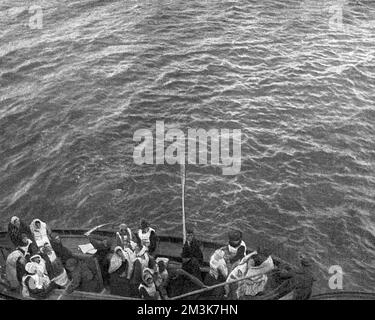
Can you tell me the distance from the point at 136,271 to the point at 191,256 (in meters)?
1.85

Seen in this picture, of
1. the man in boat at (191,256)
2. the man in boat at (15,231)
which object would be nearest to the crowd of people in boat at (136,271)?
the man in boat at (191,256)

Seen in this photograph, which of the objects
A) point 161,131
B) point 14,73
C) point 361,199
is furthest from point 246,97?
point 14,73

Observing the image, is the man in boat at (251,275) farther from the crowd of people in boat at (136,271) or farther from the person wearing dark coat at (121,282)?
the person wearing dark coat at (121,282)

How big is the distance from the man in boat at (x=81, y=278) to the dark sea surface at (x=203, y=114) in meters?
6.88

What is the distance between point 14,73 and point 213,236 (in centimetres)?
2009

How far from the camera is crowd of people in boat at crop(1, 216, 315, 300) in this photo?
47.5 feet

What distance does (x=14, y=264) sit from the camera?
15312 mm

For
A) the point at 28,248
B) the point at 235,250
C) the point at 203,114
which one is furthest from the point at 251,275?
the point at 203,114

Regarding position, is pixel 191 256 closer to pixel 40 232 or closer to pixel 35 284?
pixel 35 284

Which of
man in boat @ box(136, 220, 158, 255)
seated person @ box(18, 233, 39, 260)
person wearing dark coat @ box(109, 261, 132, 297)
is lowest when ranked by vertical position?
person wearing dark coat @ box(109, 261, 132, 297)

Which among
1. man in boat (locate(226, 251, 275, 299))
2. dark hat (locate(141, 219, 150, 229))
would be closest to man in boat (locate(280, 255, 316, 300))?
man in boat (locate(226, 251, 275, 299))

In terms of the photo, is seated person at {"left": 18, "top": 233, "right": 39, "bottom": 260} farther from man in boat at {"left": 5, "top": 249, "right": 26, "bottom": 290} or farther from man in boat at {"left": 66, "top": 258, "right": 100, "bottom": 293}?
man in boat at {"left": 66, "top": 258, "right": 100, "bottom": 293}

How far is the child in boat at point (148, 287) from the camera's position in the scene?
13.9 metres
